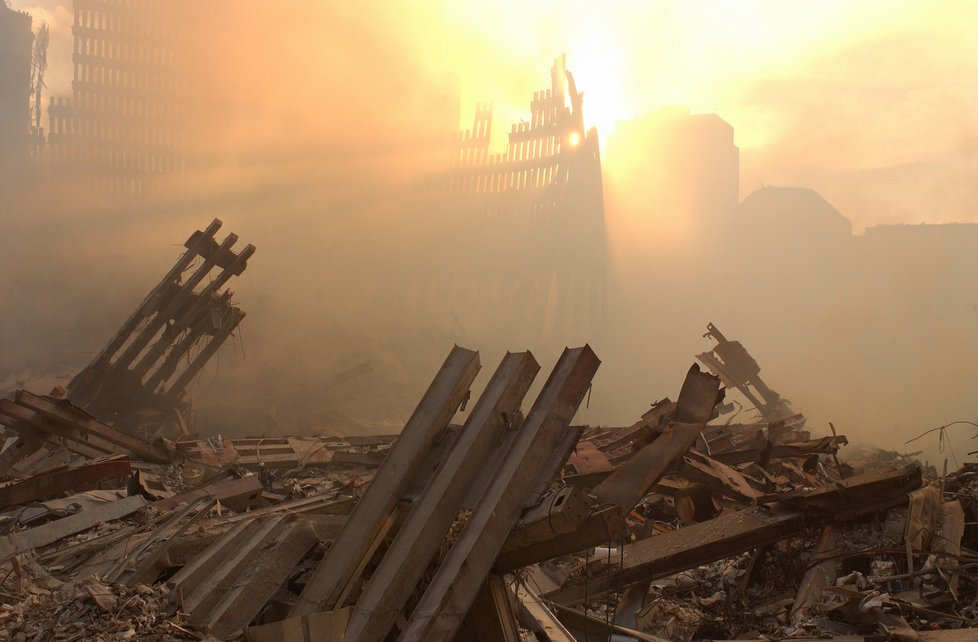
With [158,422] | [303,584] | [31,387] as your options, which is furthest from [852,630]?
[31,387]

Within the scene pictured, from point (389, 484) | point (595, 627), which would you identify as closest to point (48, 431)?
point (389, 484)

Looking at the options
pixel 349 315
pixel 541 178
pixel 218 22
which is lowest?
pixel 349 315

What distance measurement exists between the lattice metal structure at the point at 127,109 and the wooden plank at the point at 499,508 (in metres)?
23.4

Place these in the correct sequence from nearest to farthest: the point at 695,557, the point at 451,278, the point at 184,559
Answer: the point at 184,559
the point at 695,557
the point at 451,278

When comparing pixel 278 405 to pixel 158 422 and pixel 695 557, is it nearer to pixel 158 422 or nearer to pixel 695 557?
pixel 158 422

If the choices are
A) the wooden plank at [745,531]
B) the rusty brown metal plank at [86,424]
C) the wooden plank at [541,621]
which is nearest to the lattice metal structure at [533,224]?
the rusty brown metal plank at [86,424]

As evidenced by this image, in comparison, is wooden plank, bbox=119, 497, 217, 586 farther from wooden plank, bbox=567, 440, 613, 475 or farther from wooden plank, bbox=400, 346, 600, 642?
wooden plank, bbox=567, 440, 613, 475

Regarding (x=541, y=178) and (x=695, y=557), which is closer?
(x=695, y=557)

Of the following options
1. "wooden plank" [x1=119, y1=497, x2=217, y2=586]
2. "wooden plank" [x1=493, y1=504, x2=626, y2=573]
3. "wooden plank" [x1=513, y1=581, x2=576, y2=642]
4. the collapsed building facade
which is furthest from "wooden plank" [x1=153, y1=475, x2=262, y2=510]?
the collapsed building facade

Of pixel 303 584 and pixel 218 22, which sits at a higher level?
pixel 218 22

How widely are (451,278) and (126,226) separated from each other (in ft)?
34.8

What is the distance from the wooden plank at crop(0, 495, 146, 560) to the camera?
6.22 meters

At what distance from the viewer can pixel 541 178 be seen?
87.9ft

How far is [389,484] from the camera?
442 centimetres
